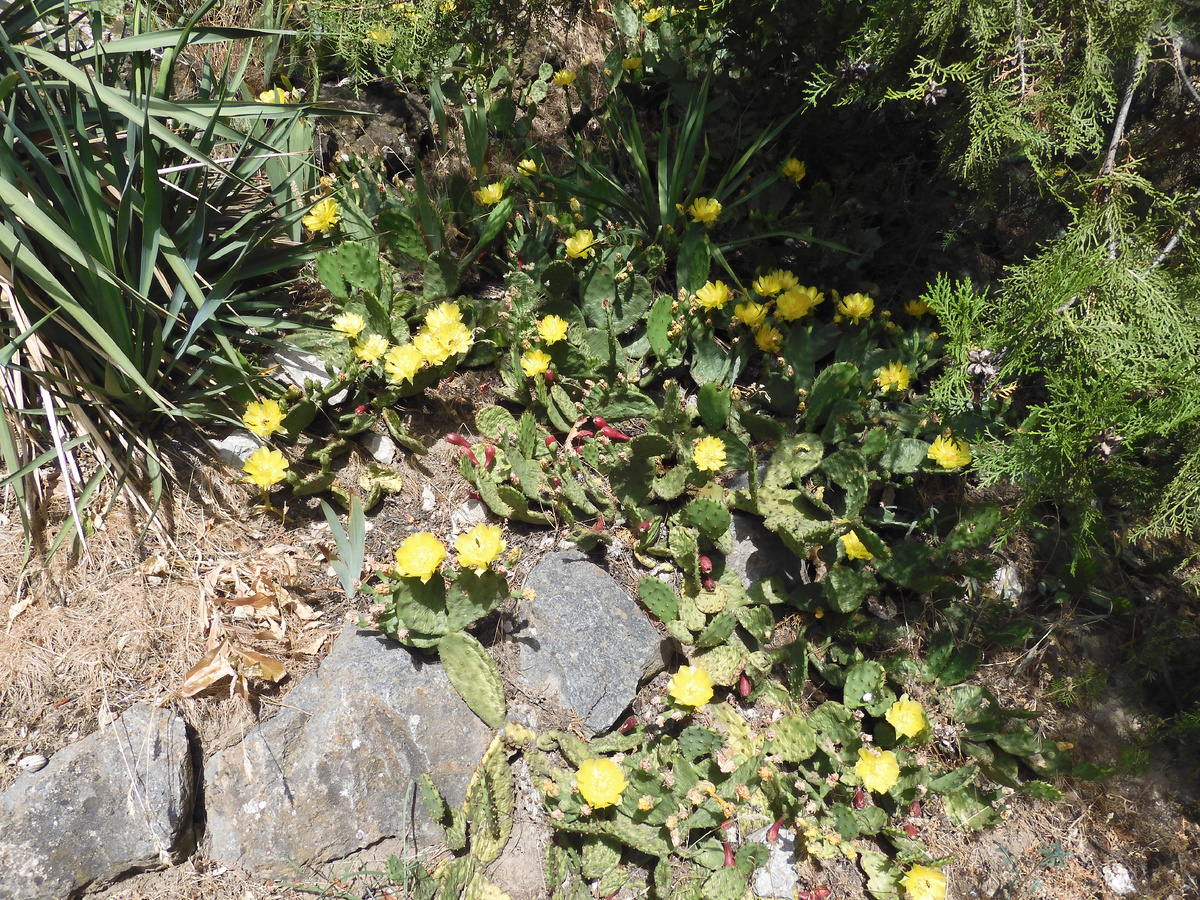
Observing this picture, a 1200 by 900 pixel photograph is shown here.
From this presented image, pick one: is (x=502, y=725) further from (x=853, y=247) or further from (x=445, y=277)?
(x=853, y=247)

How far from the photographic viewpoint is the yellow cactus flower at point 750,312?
8.28 ft

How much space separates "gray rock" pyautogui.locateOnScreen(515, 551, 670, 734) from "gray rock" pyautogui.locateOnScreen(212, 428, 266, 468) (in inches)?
38.9

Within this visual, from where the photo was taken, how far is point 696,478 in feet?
7.75

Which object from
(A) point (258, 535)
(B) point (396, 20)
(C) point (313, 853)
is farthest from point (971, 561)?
(B) point (396, 20)

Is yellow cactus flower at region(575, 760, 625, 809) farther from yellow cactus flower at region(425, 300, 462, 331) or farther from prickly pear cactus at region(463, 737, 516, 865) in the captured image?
yellow cactus flower at region(425, 300, 462, 331)

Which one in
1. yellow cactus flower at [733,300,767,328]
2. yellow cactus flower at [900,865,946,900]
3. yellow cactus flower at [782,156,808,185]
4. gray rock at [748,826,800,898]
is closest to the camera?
yellow cactus flower at [900,865,946,900]

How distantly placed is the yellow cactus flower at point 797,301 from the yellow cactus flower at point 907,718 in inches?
51.7

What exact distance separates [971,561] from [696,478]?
89 cm

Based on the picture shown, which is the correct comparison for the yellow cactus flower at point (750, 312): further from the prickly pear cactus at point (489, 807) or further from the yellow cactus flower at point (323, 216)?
the prickly pear cactus at point (489, 807)

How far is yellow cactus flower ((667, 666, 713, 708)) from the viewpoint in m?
1.98

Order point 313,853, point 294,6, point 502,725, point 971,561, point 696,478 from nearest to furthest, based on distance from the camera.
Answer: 1. point 313,853
2. point 502,725
3. point 971,561
4. point 696,478
5. point 294,6

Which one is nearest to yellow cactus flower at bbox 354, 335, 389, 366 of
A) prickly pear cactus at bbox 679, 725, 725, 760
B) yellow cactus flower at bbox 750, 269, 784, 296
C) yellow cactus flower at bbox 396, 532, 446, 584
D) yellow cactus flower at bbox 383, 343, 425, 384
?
yellow cactus flower at bbox 383, 343, 425, 384

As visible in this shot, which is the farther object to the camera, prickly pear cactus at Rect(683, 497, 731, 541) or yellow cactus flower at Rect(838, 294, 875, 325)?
yellow cactus flower at Rect(838, 294, 875, 325)

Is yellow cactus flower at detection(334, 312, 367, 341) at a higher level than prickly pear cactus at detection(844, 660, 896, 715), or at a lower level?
higher
